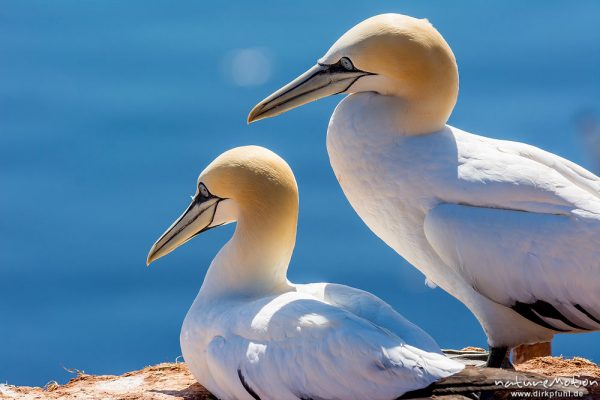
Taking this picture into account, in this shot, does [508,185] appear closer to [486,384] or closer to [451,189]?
[451,189]

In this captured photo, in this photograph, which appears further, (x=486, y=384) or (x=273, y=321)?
(x=273, y=321)

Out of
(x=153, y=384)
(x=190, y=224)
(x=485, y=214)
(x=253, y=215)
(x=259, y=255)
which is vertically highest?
(x=190, y=224)

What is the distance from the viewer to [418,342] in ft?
22.5

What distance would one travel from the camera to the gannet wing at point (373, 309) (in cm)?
689

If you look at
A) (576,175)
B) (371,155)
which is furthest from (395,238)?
(576,175)

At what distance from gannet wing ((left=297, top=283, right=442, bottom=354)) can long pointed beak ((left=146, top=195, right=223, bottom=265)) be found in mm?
574

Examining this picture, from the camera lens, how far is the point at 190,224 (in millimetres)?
7801

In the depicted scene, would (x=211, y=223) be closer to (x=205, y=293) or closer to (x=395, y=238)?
(x=205, y=293)

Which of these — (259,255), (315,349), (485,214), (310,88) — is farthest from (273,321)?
(310,88)

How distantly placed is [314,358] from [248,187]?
1018 mm

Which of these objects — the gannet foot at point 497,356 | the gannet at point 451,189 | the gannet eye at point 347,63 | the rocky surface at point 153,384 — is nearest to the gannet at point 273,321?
the rocky surface at point 153,384

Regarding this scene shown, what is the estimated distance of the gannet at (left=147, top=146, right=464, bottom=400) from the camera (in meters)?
6.72

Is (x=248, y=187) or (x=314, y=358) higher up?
(x=248, y=187)

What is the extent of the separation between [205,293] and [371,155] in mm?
1008
